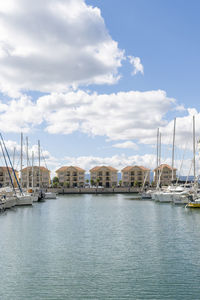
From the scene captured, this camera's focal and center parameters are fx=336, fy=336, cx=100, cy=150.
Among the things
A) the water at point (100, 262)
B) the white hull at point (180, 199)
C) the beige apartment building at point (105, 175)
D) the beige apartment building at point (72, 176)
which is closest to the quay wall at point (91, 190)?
the beige apartment building at point (105, 175)

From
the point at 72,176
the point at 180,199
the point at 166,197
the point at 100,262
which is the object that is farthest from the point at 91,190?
the point at 100,262

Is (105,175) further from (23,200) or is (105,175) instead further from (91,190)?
(23,200)

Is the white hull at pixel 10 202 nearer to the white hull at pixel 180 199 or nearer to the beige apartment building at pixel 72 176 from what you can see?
the white hull at pixel 180 199

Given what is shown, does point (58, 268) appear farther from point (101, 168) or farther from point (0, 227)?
point (101, 168)

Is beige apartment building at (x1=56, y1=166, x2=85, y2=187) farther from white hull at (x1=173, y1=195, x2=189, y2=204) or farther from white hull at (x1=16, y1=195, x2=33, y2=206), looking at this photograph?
white hull at (x1=173, y1=195, x2=189, y2=204)

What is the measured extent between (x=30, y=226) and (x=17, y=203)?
3047 centimetres

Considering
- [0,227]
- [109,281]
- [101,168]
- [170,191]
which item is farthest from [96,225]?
[101,168]

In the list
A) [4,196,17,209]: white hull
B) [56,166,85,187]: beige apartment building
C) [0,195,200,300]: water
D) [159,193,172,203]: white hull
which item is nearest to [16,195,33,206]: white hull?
[4,196,17,209]: white hull

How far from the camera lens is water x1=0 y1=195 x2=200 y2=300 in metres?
20.1

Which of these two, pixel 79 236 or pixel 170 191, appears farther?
pixel 170 191

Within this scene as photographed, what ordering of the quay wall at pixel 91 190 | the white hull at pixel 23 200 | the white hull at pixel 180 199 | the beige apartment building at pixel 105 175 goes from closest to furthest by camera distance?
1. the white hull at pixel 180 199
2. the white hull at pixel 23 200
3. the quay wall at pixel 91 190
4. the beige apartment building at pixel 105 175

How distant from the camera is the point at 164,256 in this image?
28.2m

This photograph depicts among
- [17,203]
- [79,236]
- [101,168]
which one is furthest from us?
[101,168]

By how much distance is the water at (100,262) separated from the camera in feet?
66.0
